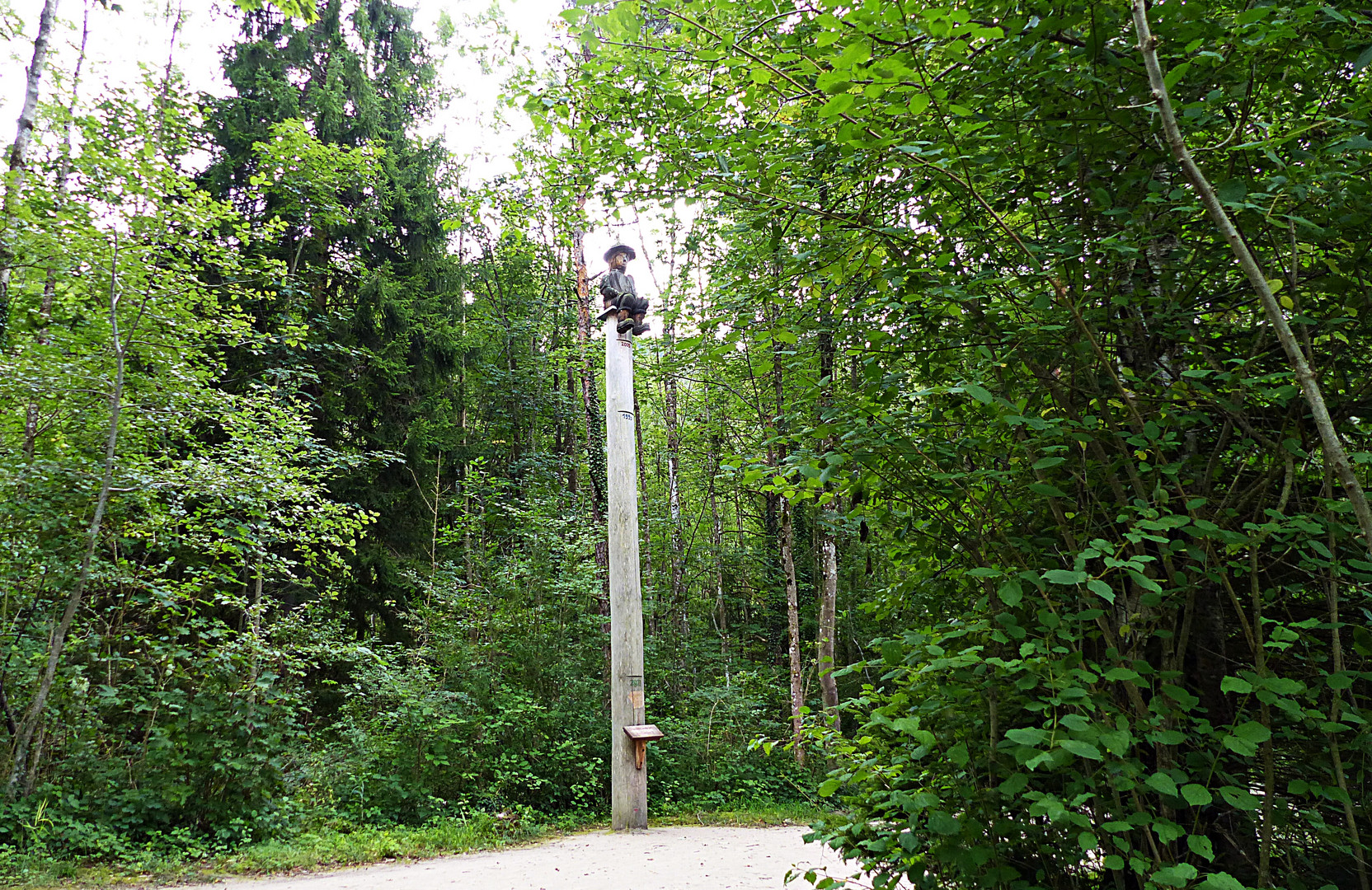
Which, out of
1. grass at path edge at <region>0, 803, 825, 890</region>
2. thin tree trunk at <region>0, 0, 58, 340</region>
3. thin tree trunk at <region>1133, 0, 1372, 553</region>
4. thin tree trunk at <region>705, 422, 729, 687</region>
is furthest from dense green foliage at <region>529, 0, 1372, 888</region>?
thin tree trunk at <region>705, 422, 729, 687</region>

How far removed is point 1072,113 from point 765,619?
→ 34.6 feet

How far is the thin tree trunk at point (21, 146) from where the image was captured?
4.85m

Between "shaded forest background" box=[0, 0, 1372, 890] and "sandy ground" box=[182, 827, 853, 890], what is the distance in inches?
46.9

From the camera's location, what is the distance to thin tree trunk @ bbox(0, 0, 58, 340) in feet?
15.9

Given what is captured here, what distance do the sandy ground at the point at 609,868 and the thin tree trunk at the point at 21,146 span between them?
447cm

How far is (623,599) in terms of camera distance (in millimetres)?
5832

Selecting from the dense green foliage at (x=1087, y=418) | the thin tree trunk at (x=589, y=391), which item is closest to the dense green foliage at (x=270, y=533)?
the thin tree trunk at (x=589, y=391)

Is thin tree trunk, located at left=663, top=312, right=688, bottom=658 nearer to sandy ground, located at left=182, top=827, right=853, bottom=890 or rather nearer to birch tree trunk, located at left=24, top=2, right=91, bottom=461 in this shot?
sandy ground, located at left=182, top=827, right=853, bottom=890

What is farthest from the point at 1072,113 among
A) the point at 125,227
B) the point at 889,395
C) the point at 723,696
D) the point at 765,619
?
the point at 765,619

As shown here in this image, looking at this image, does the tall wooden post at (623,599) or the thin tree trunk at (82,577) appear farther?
the tall wooden post at (623,599)

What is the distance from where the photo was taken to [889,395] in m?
2.00

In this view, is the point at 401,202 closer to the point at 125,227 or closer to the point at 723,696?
the point at 125,227

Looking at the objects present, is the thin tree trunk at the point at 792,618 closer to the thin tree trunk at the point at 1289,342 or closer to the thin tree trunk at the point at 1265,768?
the thin tree trunk at the point at 1265,768

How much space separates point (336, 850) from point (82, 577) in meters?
2.65
